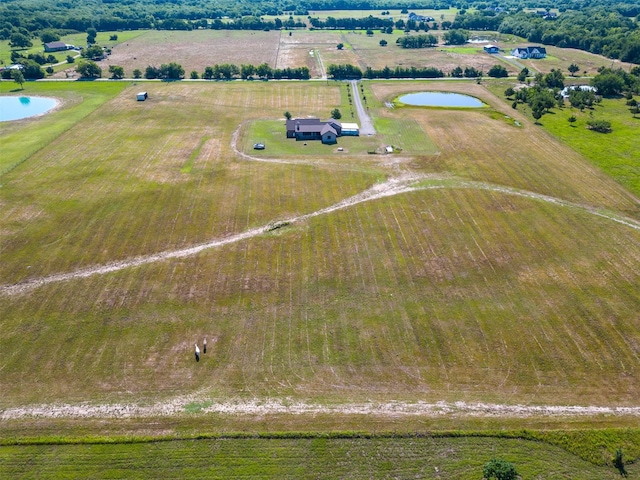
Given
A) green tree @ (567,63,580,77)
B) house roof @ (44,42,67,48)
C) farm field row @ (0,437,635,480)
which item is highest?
house roof @ (44,42,67,48)

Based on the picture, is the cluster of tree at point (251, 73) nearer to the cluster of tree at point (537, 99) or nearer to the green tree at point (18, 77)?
the green tree at point (18, 77)

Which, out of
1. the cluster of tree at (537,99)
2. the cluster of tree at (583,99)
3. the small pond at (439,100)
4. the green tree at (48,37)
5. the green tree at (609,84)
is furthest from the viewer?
the green tree at (48,37)

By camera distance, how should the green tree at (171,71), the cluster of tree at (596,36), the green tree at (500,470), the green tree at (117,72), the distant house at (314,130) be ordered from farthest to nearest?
the cluster of tree at (596,36)
the green tree at (117,72)
the green tree at (171,71)
the distant house at (314,130)
the green tree at (500,470)

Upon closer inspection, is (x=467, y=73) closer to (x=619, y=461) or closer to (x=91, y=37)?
(x=619, y=461)

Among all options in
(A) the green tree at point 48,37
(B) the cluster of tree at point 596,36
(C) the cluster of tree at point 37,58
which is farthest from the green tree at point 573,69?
(A) the green tree at point 48,37

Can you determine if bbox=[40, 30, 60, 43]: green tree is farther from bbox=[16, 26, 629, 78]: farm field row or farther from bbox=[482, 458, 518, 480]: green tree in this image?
bbox=[482, 458, 518, 480]: green tree

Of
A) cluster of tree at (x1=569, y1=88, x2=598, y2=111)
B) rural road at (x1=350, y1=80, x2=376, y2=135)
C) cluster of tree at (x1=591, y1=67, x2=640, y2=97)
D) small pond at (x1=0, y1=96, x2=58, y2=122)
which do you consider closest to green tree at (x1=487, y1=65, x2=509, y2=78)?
cluster of tree at (x1=591, y1=67, x2=640, y2=97)
